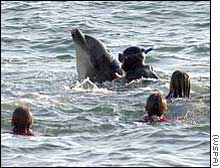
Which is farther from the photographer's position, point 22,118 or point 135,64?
point 135,64

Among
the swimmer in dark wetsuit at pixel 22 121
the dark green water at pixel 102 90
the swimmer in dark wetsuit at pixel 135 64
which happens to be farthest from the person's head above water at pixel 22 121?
the swimmer in dark wetsuit at pixel 135 64

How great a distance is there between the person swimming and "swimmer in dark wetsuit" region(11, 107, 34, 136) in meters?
1.83

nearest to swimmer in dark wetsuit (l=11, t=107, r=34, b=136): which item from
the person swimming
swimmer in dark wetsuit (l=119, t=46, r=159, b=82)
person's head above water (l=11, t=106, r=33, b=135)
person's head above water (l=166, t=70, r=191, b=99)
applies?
person's head above water (l=11, t=106, r=33, b=135)

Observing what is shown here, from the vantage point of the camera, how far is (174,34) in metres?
22.2

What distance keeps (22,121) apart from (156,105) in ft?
6.64

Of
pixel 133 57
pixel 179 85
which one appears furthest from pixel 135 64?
pixel 179 85

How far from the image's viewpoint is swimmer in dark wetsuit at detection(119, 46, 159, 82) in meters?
15.4

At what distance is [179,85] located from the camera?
13.5 metres

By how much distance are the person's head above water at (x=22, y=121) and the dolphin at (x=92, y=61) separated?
13.7ft

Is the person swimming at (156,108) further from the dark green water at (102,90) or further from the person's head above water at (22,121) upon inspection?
the person's head above water at (22,121)

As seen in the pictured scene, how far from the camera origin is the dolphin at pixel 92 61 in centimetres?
1563

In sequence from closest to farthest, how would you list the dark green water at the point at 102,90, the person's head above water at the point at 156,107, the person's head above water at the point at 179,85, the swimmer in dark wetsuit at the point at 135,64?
the dark green water at the point at 102,90, the person's head above water at the point at 156,107, the person's head above water at the point at 179,85, the swimmer in dark wetsuit at the point at 135,64

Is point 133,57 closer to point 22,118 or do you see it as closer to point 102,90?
point 102,90

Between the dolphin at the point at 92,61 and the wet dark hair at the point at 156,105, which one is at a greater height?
the dolphin at the point at 92,61
